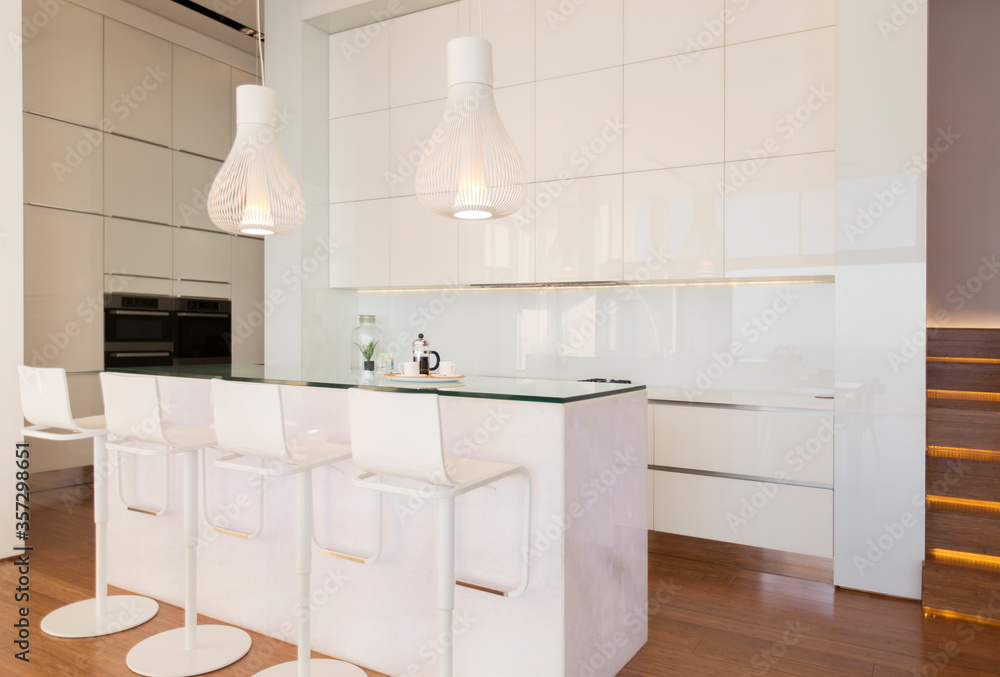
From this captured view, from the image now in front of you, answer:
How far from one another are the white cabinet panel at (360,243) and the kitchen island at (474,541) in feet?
5.61

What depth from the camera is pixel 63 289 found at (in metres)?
4.50

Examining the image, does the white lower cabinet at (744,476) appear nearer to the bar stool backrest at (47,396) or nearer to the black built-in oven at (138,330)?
the bar stool backrest at (47,396)

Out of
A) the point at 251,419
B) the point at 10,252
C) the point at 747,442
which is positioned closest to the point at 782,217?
the point at 747,442

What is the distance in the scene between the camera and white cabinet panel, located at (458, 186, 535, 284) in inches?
154

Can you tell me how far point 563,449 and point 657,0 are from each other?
2683 mm

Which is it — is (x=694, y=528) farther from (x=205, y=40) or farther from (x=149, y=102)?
(x=205, y=40)

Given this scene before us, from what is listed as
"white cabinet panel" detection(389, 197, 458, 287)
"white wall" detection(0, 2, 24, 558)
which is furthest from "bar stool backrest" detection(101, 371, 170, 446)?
"white cabinet panel" detection(389, 197, 458, 287)

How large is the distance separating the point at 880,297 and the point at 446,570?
2.25 meters

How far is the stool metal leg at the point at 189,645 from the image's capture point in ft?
7.53

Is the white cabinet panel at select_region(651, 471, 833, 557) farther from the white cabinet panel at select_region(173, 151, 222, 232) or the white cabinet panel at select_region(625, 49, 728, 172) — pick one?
the white cabinet panel at select_region(173, 151, 222, 232)

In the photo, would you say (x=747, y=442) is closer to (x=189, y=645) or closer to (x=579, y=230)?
(x=579, y=230)

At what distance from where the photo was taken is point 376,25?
4.39 metres

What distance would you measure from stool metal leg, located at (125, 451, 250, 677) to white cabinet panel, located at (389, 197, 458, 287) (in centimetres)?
210

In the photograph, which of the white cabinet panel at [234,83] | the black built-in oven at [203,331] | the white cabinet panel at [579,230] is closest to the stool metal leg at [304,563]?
the white cabinet panel at [579,230]
